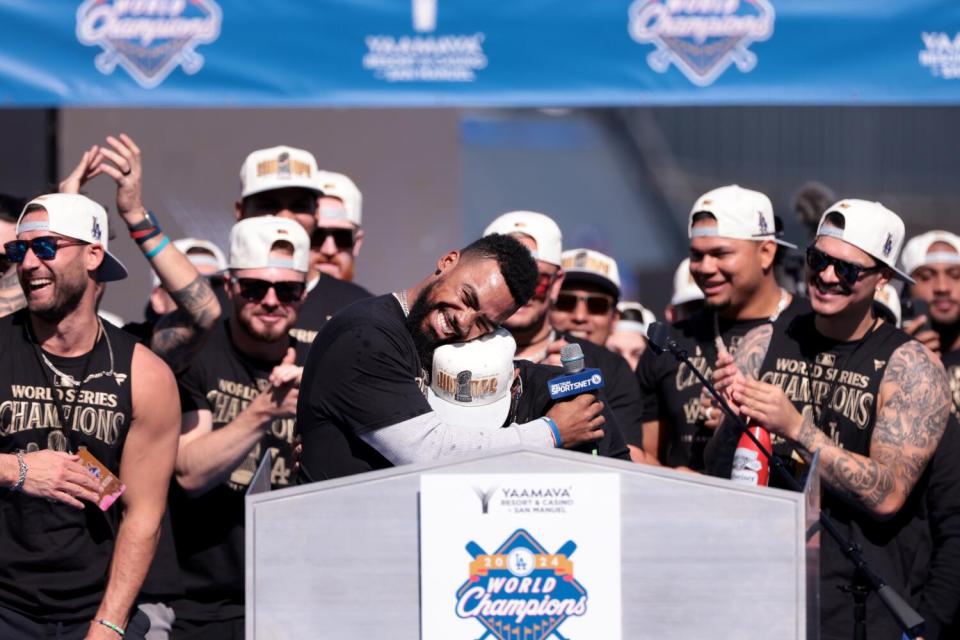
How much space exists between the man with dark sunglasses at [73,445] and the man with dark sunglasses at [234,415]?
1.75ft

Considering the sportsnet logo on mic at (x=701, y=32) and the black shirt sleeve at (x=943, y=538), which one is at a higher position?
the sportsnet logo on mic at (x=701, y=32)

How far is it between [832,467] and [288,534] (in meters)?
2.23

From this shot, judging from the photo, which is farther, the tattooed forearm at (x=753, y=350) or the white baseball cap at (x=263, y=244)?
the white baseball cap at (x=263, y=244)

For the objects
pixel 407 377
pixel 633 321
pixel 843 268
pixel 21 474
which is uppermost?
pixel 633 321

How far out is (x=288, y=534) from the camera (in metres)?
3.03

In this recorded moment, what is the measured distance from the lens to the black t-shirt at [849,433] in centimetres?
485

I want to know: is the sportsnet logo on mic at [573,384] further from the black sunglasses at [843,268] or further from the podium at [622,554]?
the black sunglasses at [843,268]

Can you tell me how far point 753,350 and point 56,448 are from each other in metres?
2.50

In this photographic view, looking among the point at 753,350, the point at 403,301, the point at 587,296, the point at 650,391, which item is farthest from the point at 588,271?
the point at 403,301

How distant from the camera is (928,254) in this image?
25.4 ft

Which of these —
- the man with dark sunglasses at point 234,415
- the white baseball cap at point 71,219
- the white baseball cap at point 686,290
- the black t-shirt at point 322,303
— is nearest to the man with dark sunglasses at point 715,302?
the black t-shirt at point 322,303

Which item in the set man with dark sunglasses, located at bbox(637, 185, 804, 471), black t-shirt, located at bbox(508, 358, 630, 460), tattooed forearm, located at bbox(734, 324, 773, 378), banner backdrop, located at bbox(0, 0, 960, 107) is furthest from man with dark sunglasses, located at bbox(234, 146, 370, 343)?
black t-shirt, located at bbox(508, 358, 630, 460)

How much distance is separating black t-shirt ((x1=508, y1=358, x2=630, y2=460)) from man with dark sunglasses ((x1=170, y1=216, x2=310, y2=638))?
1.46 meters

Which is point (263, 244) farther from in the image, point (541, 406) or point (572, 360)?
point (572, 360)
